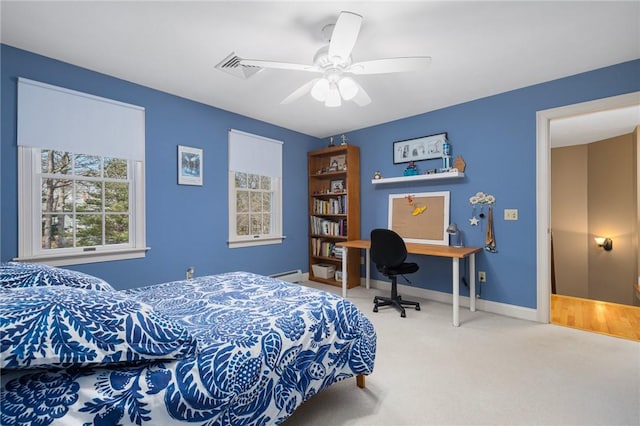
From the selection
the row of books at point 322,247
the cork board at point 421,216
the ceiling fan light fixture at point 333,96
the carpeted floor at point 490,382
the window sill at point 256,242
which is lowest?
the carpeted floor at point 490,382

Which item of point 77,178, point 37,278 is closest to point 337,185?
point 77,178

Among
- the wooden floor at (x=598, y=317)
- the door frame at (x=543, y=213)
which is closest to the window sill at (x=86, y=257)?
the door frame at (x=543, y=213)

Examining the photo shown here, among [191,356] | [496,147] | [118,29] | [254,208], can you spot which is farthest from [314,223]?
[191,356]

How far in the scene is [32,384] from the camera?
2.85 ft

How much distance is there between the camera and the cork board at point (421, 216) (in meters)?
3.56

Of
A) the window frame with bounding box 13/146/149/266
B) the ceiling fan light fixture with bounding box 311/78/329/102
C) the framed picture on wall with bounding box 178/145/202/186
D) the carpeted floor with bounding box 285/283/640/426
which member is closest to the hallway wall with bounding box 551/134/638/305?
the carpeted floor with bounding box 285/283/640/426

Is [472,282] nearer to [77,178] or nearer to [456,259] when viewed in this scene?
[456,259]

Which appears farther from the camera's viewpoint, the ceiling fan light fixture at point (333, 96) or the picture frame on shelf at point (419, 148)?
the picture frame on shelf at point (419, 148)

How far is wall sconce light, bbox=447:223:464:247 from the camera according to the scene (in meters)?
3.32

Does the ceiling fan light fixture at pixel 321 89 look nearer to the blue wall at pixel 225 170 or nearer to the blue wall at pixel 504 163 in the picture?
the blue wall at pixel 225 170

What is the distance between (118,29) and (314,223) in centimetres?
334

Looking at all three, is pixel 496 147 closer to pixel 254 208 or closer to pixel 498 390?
pixel 498 390

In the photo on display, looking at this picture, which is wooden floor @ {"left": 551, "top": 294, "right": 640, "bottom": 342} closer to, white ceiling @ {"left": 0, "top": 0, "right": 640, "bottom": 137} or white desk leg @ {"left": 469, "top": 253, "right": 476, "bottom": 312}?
white desk leg @ {"left": 469, "top": 253, "right": 476, "bottom": 312}

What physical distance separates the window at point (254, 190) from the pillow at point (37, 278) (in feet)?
7.53
